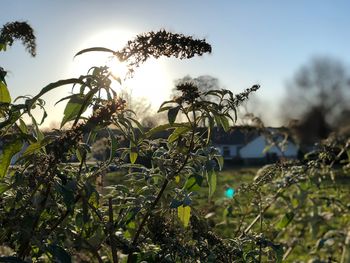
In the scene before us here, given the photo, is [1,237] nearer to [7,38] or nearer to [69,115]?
[69,115]

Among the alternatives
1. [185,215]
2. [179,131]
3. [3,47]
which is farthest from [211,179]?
[3,47]

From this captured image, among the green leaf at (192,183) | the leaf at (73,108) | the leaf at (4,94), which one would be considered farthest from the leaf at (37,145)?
the green leaf at (192,183)

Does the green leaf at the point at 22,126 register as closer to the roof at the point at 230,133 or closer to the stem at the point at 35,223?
the stem at the point at 35,223

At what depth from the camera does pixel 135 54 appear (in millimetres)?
1775

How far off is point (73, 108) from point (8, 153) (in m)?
0.29

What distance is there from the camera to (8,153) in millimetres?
1910

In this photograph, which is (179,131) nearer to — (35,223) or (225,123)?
(225,123)

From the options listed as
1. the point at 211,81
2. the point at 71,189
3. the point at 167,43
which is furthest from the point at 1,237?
the point at 211,81

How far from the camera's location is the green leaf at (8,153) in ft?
6.25

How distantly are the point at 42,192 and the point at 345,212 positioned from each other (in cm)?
347

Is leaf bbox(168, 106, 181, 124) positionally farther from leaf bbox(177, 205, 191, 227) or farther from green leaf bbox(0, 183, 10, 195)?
green leaf bbox(0, 183, 10, 195)

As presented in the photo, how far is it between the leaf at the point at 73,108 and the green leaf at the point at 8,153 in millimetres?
190

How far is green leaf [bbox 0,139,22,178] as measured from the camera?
191 cm

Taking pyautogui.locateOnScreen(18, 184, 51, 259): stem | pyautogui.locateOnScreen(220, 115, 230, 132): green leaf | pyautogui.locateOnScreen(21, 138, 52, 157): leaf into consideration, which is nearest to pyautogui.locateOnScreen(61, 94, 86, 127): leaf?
pyautogui.locateOnScreen(21, 138, 52, 157): leaf
